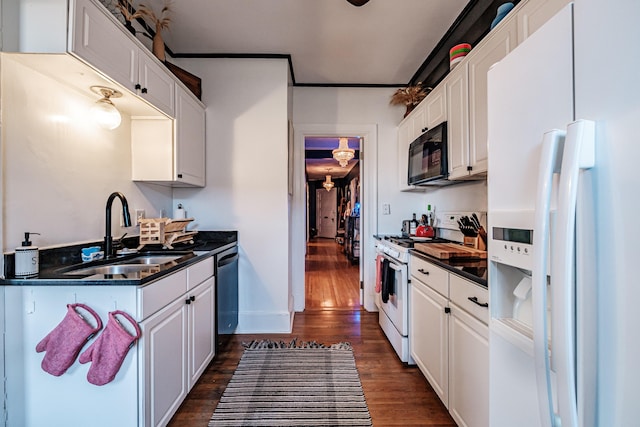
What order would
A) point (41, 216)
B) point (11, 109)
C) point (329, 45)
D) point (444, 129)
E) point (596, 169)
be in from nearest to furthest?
1. point (596, 169)
2. point (11, 109)
3. point (41, 216)
4. point (444, 129)
5. point (329, 45)

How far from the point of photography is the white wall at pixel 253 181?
2.83 m

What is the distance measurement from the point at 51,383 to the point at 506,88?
6.68 ft

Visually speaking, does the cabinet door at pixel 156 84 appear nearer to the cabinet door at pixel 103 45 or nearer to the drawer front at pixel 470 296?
the cabinet door at pixel 103 45

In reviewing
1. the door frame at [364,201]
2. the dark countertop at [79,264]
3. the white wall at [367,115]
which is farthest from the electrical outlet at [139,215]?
the white wall at [367,115]

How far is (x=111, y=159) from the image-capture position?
199cm

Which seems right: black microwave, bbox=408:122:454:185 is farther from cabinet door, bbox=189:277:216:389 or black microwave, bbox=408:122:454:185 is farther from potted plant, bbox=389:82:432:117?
cabinet door, bbox=189:277:216:389

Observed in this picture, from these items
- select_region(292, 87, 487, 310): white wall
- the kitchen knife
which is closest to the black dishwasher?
select_region(292, 87, 487, 310): white wall

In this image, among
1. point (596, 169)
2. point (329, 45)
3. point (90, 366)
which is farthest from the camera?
point (329, 45)

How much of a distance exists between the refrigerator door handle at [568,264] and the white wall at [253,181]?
2.40 m

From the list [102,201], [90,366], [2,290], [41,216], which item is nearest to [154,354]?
[90,366]

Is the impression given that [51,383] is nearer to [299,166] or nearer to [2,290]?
[2,290]

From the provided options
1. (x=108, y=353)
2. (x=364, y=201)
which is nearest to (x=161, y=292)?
(x=108, y=353)

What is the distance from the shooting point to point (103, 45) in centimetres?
145

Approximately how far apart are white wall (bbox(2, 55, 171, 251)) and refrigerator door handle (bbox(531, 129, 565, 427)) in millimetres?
1995
